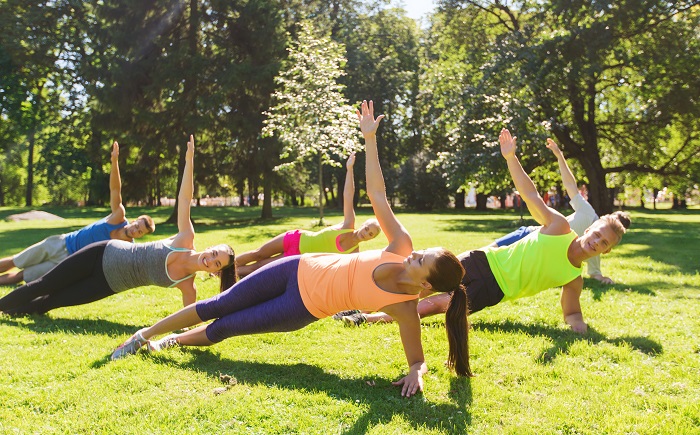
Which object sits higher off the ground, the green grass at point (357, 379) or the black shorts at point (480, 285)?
the black shorts at point (480, 285)

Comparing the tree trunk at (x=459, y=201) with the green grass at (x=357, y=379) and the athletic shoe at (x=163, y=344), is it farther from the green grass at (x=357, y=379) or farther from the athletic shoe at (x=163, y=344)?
the athletic shoe at (x=163, y=344)

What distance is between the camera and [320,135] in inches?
762

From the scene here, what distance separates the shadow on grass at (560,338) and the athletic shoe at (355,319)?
1.18 meters

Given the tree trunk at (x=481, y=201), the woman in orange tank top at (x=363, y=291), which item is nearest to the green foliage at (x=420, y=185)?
the tree trunk at (x=481, y=201)

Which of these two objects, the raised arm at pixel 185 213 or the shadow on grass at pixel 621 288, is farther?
the shadow on grass at pixel 621 288

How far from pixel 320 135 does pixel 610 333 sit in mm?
14721

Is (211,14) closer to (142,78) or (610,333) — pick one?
(142,78)

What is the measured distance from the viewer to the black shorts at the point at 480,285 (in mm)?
5730

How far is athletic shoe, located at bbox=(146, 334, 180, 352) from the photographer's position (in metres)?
4.89

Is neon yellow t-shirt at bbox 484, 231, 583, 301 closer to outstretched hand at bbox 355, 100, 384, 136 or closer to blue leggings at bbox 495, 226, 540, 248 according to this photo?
blue leggings at bbox 495, 226, 540, 248

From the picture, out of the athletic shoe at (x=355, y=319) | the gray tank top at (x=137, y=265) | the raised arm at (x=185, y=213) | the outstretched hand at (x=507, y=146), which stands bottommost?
the athletic shoe at (x=355, y=319)

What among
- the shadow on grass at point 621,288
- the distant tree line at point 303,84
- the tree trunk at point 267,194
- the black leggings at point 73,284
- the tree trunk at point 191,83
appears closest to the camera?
the black leggings at point 73,284

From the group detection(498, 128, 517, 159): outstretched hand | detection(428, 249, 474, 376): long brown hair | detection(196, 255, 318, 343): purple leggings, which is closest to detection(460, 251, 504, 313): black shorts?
detection(498, 128, 517, 159): outstretched hand

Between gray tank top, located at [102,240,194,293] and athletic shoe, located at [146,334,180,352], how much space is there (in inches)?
30.1
